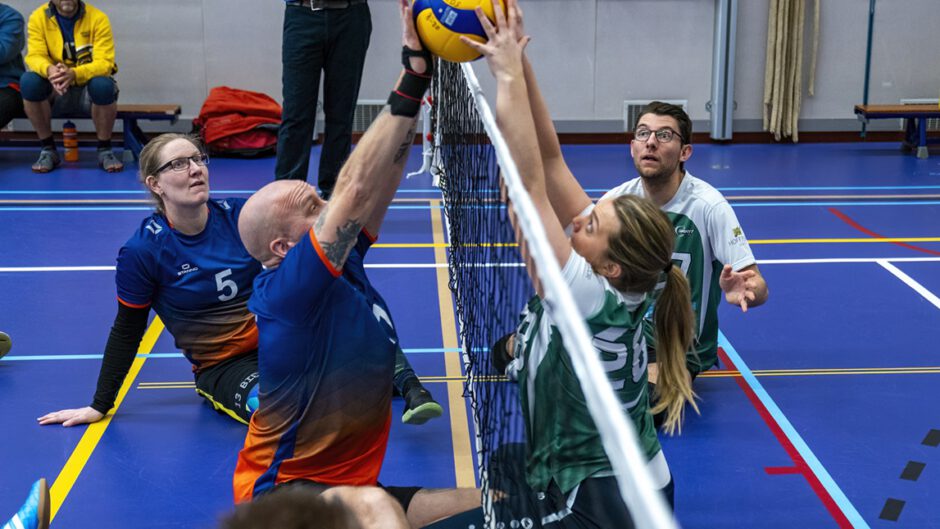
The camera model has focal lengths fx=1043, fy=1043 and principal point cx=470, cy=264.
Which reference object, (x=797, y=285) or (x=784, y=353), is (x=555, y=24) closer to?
(x=797, y=285)

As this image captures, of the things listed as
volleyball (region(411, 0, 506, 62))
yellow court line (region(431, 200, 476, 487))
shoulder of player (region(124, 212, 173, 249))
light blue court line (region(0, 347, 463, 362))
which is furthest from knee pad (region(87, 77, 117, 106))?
volleyball (region(411, 0, 506, 62))

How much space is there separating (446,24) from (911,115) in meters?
8.66

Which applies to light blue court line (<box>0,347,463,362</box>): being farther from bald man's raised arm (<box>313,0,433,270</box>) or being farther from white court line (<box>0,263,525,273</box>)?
bald man's raised arm (<box>313,0,433,270</box>)

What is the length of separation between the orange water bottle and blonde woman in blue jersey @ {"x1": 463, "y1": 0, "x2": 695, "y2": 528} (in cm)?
822

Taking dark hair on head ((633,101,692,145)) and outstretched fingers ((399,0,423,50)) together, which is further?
dark hair on head ((633,101,692,145))

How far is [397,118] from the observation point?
2.88 meters

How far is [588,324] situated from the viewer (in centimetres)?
306

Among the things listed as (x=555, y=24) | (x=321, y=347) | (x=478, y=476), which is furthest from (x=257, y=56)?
(x=321, y=347)

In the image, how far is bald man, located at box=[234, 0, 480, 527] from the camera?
9.41ft

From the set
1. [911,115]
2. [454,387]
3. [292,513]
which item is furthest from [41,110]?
[292,513]

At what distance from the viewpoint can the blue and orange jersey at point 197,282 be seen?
177 inches

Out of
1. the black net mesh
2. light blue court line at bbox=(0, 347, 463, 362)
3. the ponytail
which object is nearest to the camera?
the black net mesh

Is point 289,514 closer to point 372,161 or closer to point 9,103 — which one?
point 372,161

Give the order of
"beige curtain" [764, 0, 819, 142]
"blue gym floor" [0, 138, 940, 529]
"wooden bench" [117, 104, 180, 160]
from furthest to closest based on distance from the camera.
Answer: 1. "beige curtain" [764, 0, 819, 142]
2. "wooden bench" [117, 104, 180, 160]
3. "blue gym floor" [0, 138, 940, 529]
